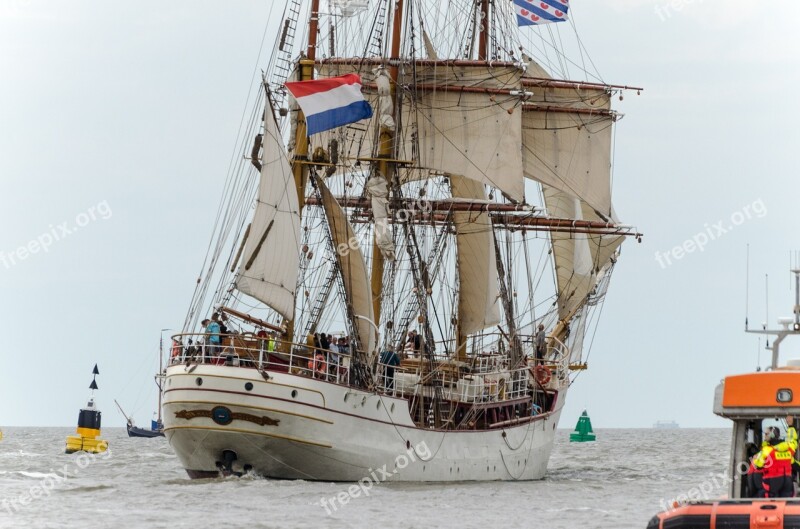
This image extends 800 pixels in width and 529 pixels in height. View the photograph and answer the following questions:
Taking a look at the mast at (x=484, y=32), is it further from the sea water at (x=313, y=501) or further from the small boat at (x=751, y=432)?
the small boat at (x=751, y=432)

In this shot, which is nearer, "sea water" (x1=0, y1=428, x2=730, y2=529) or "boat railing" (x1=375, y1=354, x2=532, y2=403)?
"sea water" (x1=0, y1=428, x2=730, y2=529)

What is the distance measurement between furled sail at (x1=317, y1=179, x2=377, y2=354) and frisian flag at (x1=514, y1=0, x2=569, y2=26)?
69.1ft

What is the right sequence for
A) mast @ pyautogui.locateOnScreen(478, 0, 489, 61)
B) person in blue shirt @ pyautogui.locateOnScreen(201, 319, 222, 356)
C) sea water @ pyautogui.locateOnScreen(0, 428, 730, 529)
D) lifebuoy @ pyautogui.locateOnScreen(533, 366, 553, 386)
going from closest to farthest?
sea water @ pyautogui.locateOnScreen(0, 428, 730, 529), person in blue shirt @ pyautogui.locateOnScreen(201, 319, 222, 356), lifebuoy @ pyautogui.locateOnScreen(533, 366, 553, 386), mast @ pyautogui.locateOnScreen(478, 0, 489, 61)

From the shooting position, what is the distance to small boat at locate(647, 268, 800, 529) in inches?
832

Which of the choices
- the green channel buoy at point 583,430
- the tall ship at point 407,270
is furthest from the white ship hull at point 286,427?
the green channel buoy at point 583,430

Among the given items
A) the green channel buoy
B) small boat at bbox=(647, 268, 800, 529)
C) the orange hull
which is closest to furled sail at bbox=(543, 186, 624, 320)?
small boat at bbox=(647, 268, 800, 529)

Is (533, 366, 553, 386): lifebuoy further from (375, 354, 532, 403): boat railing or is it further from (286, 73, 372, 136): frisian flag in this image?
(286, 73, 372, 136): frisian flag

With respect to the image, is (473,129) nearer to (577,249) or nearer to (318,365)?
(577,249)

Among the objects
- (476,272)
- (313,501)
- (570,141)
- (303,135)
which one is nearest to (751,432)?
(313,501)

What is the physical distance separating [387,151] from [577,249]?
62.9 feet

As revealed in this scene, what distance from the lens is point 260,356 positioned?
40.3 m

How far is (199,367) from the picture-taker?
40.7m

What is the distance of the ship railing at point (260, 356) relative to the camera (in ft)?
134

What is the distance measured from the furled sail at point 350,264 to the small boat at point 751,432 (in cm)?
2282
